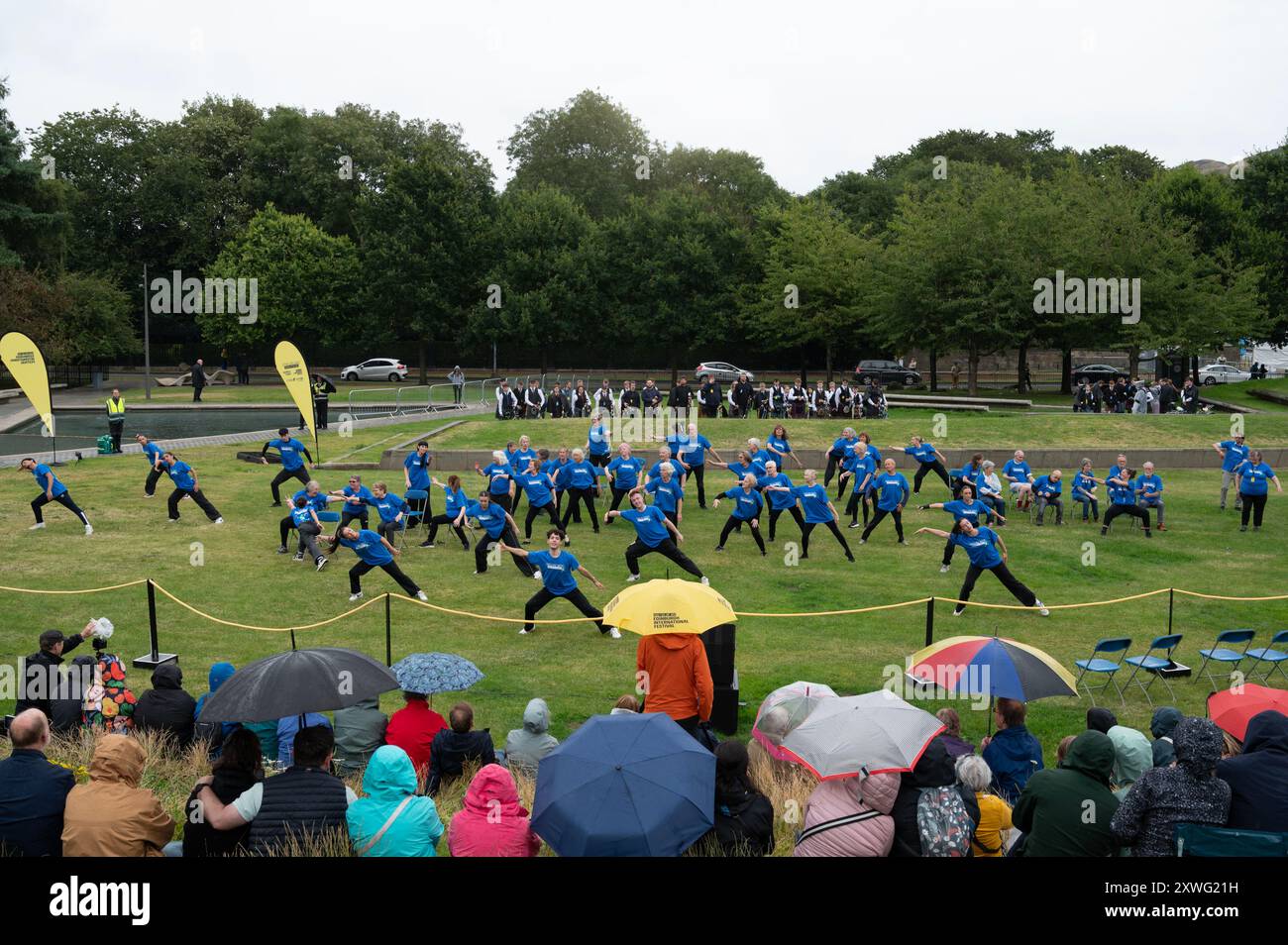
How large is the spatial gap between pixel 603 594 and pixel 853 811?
32.5ft

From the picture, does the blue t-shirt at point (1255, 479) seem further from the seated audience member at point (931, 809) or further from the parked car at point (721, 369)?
the parked car at point (721, 369)

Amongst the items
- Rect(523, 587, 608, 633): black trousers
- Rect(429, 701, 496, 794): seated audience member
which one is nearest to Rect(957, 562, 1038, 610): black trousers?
Rect(523, 587, 608, 633): black trousers

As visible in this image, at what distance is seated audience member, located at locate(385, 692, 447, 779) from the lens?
369 inches

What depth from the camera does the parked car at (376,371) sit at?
58.1m

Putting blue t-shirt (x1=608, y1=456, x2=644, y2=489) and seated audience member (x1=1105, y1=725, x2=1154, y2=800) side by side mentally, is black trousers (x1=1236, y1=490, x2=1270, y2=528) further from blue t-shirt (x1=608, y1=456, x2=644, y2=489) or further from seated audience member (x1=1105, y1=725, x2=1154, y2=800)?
seated audience member (x1=1105, y1=725, x2=1154, y2=800)

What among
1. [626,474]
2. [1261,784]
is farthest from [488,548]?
[1261,784]

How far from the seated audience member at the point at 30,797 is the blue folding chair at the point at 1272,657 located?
36.9 ft

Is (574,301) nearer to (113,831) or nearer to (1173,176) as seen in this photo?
(1173,176)

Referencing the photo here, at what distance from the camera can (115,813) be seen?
639 centimetres

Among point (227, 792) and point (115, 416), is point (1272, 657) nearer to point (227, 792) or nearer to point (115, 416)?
point (227, 792)

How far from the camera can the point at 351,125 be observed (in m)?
66.1

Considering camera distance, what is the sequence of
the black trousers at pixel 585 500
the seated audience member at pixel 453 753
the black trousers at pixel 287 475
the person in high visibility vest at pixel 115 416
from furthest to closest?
the person in high visibility vest at pixel 115 416
the black trousers at pixel 287 475
the black trousers at pixel 585 500
the seated audience member at pixel 453 753

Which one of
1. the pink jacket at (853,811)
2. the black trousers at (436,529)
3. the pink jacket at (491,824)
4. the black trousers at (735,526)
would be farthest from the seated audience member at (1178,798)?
the black trousers at (436,529)

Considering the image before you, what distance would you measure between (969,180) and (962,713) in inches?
1831
